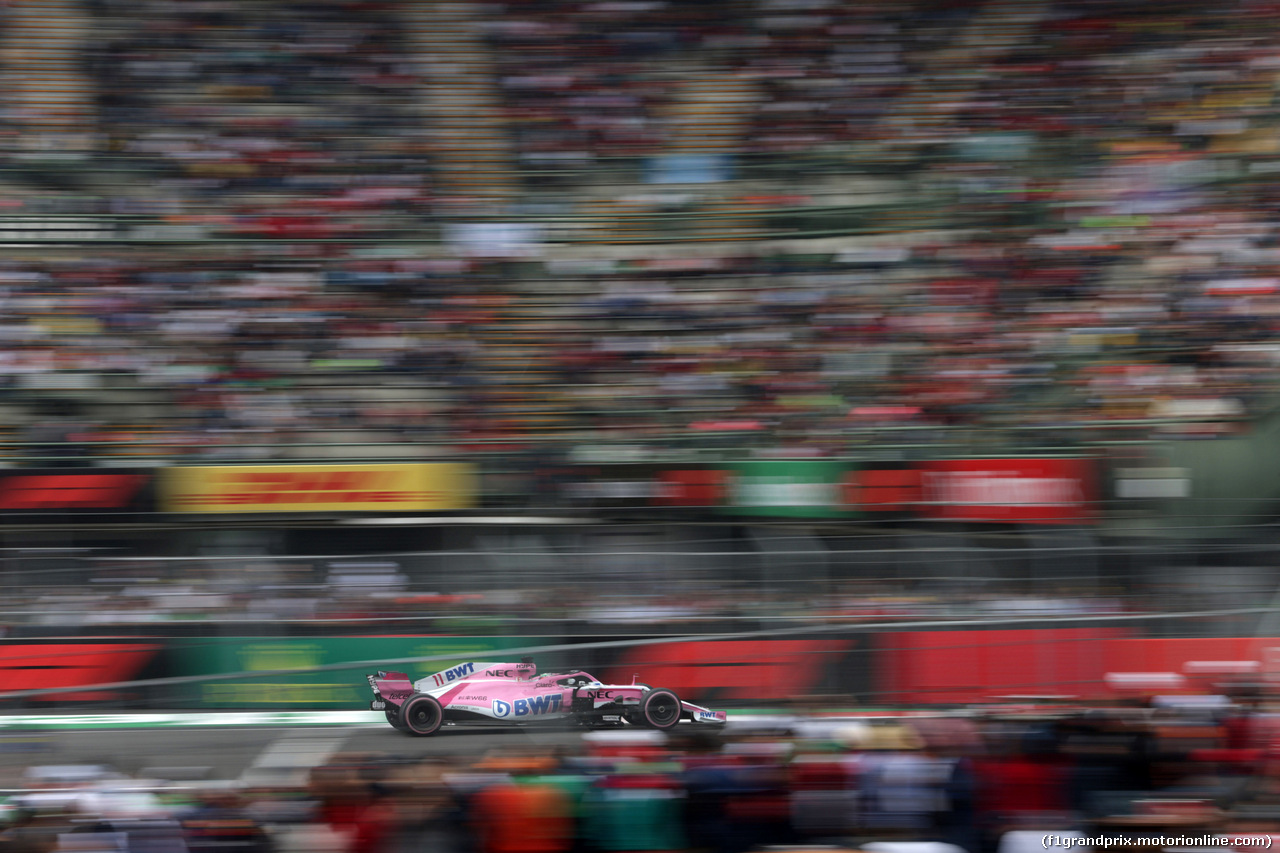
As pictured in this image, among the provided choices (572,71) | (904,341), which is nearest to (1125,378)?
(904,341)

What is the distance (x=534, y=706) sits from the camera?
8.44 meters

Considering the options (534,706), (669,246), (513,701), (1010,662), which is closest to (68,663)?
(513,701)

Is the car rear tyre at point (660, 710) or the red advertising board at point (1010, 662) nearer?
the red advertising board at point (1010, 662)

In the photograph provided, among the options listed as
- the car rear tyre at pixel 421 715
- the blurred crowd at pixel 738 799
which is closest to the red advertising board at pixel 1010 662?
the blurred crowd at pixel 738 799

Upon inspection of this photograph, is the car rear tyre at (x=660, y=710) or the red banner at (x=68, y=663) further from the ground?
the red banner at (x=68, y=663)

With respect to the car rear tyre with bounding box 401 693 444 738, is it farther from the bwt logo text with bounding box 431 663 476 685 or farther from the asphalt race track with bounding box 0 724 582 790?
the asphalt race track with bounding box 0 724 582 790

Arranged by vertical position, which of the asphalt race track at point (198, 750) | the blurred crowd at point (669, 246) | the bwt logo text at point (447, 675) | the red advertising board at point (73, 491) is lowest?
the bwt logo text at point (447, 675)

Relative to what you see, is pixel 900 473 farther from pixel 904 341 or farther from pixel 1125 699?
pixel 1125 699

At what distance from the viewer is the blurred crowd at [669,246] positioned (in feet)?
36.2

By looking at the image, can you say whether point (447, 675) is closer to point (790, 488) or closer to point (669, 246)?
point (790, 488)

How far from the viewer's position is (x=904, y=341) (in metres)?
11.4

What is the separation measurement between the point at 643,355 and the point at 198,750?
617 cm

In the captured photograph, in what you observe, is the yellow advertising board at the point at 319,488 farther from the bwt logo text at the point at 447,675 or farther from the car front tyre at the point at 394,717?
the car front tyre at the point at 394,717

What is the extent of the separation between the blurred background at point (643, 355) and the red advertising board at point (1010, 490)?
0.04 metres
